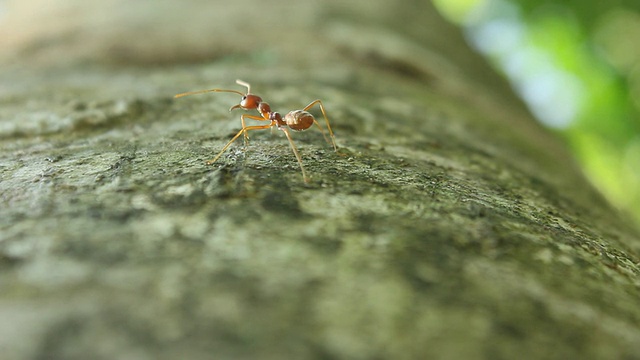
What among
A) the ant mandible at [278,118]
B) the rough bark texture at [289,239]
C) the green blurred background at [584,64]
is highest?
the green blurred background at [584,64]

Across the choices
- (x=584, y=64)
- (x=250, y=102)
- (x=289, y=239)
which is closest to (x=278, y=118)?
(x=250, y=102)

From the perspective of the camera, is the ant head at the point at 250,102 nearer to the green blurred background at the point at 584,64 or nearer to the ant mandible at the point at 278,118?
the ant mandible at the point at 278,118

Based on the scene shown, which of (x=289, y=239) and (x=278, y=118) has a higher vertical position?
(x=278, y=118)

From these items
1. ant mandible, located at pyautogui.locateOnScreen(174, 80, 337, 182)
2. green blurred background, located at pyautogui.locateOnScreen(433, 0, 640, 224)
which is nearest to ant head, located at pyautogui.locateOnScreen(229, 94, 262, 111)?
ant mandible, located at pyautogui.locateOnScreen(174, 80, 337, 182)

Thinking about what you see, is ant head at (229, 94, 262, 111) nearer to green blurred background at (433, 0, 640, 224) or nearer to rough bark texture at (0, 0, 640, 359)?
rough bark texture at (0, 0, 640, 359)

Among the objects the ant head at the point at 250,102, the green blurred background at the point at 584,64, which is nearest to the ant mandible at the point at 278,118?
the ant head at the point at 250,102

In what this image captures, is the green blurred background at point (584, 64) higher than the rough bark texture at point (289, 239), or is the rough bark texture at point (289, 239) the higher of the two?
the green blurred background at point (584, 64)

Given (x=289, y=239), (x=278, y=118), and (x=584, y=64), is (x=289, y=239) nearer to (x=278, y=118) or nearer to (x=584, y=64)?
(x=278, y=118)
